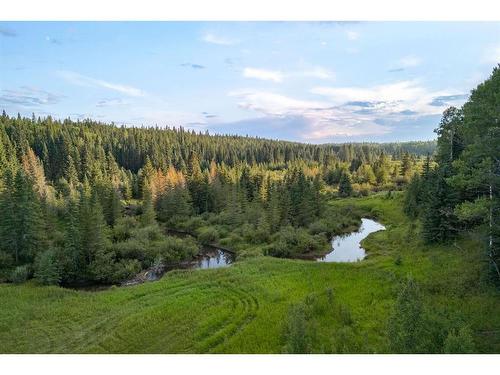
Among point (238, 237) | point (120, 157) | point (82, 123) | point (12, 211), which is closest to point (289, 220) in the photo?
point (238, 237)

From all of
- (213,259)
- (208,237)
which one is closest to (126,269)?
(213,259)

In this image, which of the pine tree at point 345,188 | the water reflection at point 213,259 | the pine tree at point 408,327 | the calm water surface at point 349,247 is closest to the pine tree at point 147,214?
the water reflection at point 213,259

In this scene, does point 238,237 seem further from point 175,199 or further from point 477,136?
point 477,136

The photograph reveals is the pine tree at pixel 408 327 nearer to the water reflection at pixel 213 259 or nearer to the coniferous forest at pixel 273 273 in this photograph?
the coniferous forest at pixel 273 273

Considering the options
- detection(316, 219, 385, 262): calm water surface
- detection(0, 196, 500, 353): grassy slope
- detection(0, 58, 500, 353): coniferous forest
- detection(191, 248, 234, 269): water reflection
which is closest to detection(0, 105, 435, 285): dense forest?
detection(0, 58, 500, 353): coniferous forest

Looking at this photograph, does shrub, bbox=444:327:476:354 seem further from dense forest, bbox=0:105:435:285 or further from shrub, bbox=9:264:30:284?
shrub, bbox=9:264:30:284

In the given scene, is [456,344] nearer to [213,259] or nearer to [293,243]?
[293,243]
